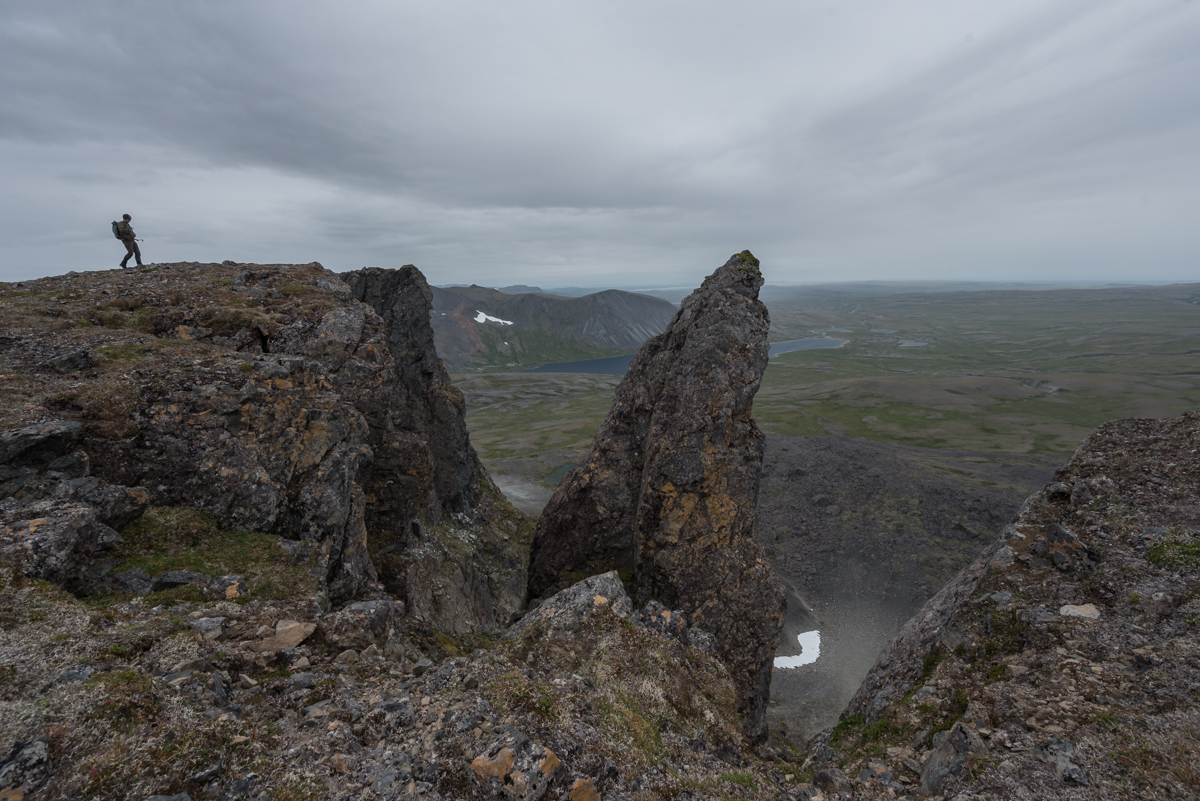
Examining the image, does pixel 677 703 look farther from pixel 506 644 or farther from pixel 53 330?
pixel 53 330

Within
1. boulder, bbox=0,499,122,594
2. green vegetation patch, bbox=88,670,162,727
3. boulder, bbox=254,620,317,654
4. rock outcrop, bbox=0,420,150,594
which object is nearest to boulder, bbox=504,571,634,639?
boulder, bbox=254,620,317,654

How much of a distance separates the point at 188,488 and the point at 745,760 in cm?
1972

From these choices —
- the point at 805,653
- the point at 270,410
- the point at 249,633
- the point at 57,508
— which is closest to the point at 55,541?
the point at 57,508

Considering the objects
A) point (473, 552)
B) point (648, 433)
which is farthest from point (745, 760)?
point (473, 552)

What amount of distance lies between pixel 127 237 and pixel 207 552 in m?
30.8

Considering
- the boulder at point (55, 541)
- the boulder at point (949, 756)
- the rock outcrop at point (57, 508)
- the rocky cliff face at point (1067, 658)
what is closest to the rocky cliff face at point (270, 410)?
the rock outcrop at point (57, 508)

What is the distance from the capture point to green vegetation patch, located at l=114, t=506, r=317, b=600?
14.1m

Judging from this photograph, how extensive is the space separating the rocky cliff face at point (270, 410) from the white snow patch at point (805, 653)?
27.0 meters

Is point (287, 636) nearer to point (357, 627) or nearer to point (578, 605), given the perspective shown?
point (357, 627)

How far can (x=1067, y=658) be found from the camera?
48.3 feet

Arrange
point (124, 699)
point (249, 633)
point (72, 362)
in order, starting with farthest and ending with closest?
1. point (72, 362)
2. point (249, 633)
3. point (124, 699)

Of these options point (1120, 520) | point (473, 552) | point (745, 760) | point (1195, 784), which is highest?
point (1120, 520)

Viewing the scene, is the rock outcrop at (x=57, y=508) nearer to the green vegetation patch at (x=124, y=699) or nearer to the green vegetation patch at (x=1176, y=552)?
the green vegetation patch at (x=124, y=699)

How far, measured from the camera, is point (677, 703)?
14.3m
